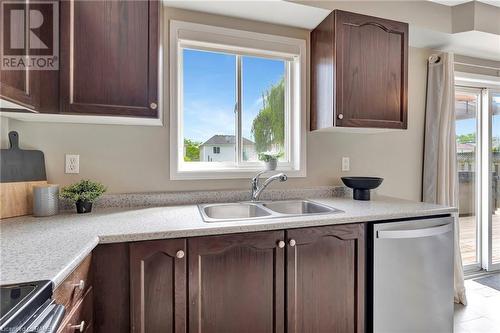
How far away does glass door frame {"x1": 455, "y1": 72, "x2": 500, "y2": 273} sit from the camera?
2725 mm

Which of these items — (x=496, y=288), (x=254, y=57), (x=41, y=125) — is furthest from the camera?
(x=496, y=288)

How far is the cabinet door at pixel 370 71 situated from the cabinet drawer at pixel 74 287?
5.23ft

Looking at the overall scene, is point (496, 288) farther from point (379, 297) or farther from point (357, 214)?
point (357, 214)

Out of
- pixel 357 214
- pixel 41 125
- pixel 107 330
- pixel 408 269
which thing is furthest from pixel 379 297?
pixel 41 125

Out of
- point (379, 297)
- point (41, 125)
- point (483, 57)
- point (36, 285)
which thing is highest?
point (483, 57)

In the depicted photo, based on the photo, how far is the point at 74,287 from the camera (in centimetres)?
88

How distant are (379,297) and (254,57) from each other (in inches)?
71.5

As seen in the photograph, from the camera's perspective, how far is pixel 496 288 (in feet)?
8.08

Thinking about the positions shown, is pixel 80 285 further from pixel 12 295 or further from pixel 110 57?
pixel 110 57

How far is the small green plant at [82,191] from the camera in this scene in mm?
1436

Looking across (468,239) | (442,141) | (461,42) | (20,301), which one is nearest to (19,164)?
(20,301)

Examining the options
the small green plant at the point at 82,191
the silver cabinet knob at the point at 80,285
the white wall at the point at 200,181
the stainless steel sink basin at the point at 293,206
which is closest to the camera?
the silver cabinet knob at the point at 80,285

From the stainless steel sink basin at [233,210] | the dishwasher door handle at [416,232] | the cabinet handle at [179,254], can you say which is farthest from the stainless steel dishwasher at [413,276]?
the cabinet handle at [179,254]

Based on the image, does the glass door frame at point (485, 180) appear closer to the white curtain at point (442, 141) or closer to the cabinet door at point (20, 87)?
the white curtain at point (442, 141)
